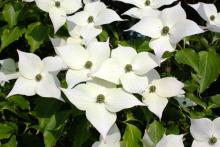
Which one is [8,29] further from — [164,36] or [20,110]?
[164,36]

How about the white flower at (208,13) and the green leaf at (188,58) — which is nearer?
the green leaf at (188,58)

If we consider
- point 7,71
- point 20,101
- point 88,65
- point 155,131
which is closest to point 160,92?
point 155,131

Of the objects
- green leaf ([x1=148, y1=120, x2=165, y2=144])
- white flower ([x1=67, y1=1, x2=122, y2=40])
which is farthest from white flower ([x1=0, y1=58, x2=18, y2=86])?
green leaf ([x1=148, y1=120, x2=165, y2=144])

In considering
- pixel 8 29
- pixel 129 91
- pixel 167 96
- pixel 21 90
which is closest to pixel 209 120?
pixel 167 96

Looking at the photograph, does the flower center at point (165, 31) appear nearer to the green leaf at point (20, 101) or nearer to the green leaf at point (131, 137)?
the green leaf at point (131, 137)

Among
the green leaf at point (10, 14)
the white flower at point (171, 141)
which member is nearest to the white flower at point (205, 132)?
Result: the white flower at point (171, 141)

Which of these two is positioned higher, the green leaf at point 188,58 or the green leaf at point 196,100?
the green leaf at point 188,58

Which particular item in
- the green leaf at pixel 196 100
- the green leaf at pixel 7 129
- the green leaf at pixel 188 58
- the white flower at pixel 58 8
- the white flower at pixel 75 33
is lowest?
the green leaf at pixel 7 129

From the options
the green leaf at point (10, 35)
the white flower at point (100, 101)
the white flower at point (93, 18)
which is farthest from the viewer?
the green leaf at point (10, 35)

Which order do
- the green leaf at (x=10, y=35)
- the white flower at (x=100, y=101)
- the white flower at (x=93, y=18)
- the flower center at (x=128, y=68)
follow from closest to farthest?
the white flower at (x=100, y=101) → the flower center at (x=128, y=68) → the white flower at (x=93, y=18) → the green leaf at (x=10, y=35)
